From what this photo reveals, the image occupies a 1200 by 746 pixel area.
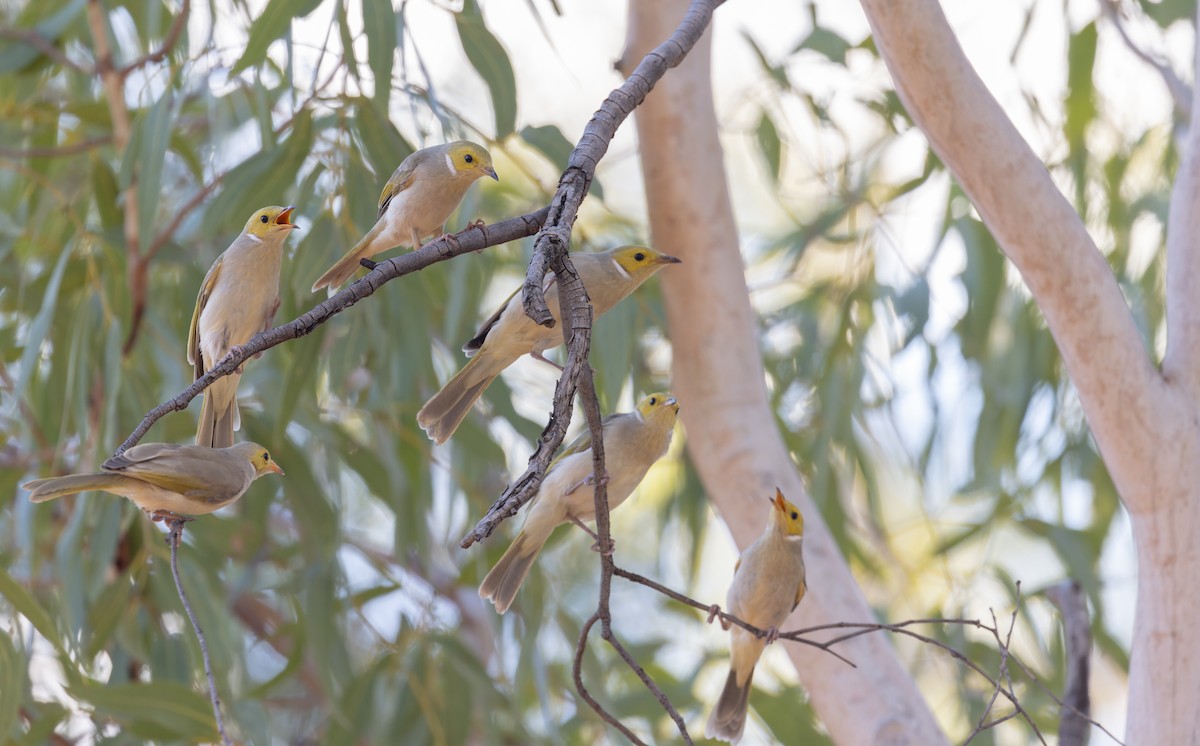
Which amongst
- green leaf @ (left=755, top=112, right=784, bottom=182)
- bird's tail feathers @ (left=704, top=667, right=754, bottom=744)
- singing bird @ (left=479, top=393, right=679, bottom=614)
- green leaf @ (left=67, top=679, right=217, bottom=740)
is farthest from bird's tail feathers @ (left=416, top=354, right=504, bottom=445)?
green leaf @ (left=755, top=112, right=784, bottom=182)

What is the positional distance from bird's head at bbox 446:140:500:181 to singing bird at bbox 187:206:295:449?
16 cm

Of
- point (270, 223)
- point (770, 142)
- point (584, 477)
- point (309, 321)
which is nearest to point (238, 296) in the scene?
point (270, 223)

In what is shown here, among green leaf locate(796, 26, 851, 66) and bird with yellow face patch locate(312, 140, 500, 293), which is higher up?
green leaf locate(796, 26, 851, 66)

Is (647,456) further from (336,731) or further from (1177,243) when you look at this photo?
(336,731)

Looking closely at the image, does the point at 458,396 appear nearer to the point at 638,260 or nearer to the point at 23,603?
the point at 638,260

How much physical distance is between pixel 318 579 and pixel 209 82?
3.08 feet

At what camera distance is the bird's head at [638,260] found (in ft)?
4.37

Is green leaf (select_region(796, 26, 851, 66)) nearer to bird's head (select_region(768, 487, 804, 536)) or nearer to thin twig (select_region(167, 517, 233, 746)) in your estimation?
bird's head (select_region(768, 487, 804, 536))

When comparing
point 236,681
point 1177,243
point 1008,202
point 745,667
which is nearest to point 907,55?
point 1008,202

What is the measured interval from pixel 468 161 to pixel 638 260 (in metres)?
0.26

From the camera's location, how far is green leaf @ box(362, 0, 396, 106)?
1.57 meters

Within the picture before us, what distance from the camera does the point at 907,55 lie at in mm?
1412

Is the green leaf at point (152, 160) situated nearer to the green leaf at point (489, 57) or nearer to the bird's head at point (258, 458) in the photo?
the green leaf at point (489, 57)

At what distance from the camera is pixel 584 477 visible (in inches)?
56.0
